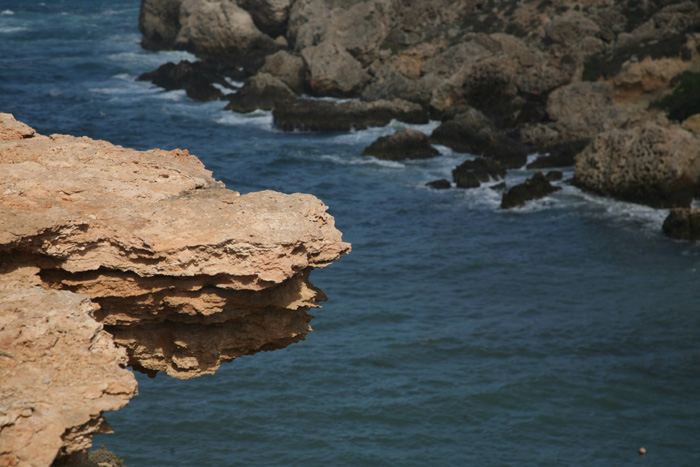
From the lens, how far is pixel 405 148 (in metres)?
41.8

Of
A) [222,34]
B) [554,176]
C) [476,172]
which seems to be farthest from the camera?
[222,34]

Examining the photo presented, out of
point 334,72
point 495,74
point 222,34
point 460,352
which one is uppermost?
point 495,74

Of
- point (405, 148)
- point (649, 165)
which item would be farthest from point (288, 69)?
point (649, 165)

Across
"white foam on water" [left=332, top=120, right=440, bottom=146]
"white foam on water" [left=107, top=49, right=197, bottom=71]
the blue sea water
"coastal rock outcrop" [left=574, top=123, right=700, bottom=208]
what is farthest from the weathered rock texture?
the blue sea water

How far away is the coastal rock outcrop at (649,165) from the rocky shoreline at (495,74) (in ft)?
0.18

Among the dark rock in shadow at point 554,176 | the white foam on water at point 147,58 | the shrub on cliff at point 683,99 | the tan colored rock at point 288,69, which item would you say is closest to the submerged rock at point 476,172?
the dark rock in shadow at point 554,176

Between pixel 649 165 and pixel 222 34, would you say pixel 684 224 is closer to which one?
pixel 649 165

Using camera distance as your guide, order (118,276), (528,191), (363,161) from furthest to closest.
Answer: (363,161) < (528,191) < (118,276)

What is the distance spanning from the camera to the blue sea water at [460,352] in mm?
17391

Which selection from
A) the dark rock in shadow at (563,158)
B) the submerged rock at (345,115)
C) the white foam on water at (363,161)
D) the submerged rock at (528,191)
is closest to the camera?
the submerged rock at (528,191)

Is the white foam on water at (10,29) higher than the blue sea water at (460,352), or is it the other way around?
the white foam on water at (10,29)

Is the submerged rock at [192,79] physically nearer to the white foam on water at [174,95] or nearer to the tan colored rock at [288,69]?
the white foam on water at [174,95]

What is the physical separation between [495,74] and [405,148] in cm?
931

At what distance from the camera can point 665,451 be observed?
1708cm
